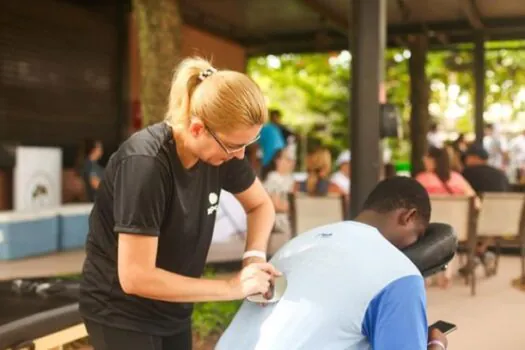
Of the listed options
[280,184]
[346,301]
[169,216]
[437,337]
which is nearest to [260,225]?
[169,216]

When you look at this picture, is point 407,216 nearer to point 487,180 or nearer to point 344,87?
point 487,180

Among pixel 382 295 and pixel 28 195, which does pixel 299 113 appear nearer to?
pixel 28 195

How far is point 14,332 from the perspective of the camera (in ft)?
9.52

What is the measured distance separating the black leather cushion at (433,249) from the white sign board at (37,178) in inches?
321

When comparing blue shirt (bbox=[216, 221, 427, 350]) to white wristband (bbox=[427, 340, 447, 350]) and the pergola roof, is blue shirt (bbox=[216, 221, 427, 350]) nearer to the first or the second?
white wristband (bbox=[427, 340, 447, 350])

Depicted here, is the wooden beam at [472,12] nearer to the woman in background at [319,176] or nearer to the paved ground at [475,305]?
the woman in background at [319,176]

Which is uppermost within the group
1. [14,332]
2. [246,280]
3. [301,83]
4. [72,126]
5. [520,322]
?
[301,83]

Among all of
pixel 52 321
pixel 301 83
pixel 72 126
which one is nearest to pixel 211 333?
pixel 52 321

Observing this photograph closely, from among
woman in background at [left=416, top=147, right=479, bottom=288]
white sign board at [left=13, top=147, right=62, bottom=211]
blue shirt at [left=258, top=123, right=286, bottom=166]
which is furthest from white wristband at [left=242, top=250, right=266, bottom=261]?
blue shirt at [left=258, top=123, right=286, bottom=166]

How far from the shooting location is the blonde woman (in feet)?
5.61

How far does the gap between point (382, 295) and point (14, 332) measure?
6.31 feet

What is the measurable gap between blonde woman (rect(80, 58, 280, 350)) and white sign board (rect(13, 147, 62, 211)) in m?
7.72

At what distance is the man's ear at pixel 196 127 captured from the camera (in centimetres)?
174

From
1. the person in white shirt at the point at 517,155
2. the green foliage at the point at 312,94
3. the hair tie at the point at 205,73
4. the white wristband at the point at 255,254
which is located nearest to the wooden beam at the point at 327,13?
the person in white shirt at the point at 517,155
